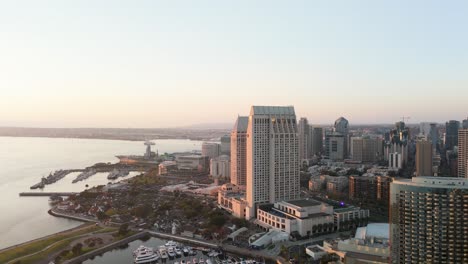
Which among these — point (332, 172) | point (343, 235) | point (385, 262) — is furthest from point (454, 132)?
point (385, 262)

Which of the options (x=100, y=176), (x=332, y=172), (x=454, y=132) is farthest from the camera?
(x=454, y=132)

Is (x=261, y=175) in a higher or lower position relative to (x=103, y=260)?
higher

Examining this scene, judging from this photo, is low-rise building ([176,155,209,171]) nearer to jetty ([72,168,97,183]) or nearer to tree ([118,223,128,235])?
jetty ([72,168,97,183])

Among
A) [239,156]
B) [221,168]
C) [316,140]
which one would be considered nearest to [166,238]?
[239,156]

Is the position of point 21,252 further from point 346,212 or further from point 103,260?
point 346,212

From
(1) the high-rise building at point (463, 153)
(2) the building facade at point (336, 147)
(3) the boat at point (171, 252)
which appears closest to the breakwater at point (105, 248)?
(3) the boat at point (171, 252)

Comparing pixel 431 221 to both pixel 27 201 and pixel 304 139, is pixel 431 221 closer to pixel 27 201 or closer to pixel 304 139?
pixel 27 201

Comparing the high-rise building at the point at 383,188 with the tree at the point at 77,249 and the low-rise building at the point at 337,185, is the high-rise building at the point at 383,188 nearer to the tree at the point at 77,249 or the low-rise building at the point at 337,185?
the low-rise building at the point at 337,185
